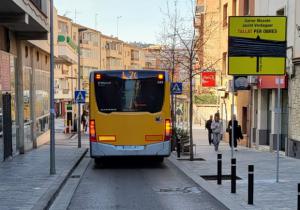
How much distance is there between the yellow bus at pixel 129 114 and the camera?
17.4m

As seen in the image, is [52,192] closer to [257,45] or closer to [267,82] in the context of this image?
[257,45]

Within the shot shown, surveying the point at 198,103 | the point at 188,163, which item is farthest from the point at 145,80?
the point at 198,103

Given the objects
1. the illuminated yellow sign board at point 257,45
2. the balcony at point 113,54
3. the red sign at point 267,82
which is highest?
the balcony at point 113,54

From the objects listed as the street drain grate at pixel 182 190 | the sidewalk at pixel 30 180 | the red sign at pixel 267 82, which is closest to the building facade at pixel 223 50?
the red sign at pixel 267 82

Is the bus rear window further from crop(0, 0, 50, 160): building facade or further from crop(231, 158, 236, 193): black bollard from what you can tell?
crop(231, 158, 236, 193): black bollard

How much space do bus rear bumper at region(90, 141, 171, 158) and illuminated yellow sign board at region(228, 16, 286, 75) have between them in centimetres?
520

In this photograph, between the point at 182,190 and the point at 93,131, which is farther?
the point at 93,131

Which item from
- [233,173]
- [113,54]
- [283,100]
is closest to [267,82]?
[283,100]

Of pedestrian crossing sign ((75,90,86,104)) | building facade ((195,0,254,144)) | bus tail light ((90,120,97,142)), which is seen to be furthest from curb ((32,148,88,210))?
building facade ((195,0,254,144))

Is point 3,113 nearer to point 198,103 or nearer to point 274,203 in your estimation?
point 274,203

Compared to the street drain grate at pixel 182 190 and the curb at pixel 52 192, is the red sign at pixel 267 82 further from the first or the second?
the street drain grate at pixel 182 190

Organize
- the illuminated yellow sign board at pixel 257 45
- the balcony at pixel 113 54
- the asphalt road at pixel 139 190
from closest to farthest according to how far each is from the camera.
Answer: the asphalt road at pixel 139 190, the illuminated yellow sign board at pixel 257 45, the balcony at pixel 113 54

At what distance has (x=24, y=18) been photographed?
53.2 feet

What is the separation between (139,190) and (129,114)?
16.0 feet
